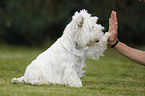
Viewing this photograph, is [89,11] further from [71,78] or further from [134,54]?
[71,78]

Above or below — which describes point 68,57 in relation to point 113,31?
below

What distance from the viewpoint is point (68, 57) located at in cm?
536

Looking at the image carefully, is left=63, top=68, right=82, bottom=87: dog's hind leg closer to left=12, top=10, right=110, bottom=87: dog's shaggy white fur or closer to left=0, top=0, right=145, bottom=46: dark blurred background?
left=12, top=10, right=110, bottom=87: dog's shaggy white fur

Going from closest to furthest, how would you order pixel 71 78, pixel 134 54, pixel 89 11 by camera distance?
pixel 71 78
pixel 134 54
pixel 89 11

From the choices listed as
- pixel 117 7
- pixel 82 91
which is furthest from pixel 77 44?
pixel 117 7

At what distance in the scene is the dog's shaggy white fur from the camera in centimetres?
519

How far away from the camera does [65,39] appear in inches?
213

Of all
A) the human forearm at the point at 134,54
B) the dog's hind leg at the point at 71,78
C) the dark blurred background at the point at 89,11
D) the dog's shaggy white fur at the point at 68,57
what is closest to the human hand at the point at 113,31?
the human forearm at the point at 134,54

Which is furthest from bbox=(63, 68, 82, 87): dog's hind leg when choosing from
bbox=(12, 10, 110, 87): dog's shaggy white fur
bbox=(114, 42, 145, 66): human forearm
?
bbox=(114, 42, 145, 66): human forearm

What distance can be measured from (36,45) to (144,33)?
11.7 metres

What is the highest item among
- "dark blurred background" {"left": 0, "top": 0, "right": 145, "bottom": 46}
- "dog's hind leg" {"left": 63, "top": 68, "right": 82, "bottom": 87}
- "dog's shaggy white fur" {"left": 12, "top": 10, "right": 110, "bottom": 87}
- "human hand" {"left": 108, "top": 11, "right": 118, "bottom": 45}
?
"dark blurred background" {"left": 0, "top": 0, "right": 145, "bottom": 46}

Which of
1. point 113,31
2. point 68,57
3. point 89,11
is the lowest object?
point 68,57

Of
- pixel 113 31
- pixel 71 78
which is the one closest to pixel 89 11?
pixel 113 31

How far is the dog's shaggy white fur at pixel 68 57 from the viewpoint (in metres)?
5.19
